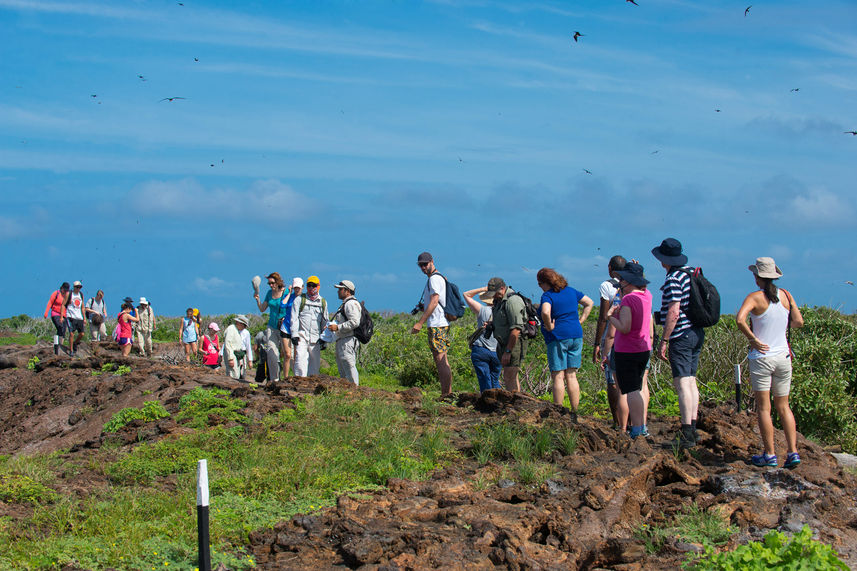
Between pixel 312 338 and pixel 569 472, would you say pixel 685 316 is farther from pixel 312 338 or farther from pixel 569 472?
pixel 312 338

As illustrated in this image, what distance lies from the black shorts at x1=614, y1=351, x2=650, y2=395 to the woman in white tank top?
1.05m

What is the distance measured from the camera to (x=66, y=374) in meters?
16.4

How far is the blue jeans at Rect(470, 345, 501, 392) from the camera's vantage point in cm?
1165

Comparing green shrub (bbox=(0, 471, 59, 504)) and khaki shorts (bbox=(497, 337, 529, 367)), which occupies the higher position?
khaki shorts (bbox=(497, 337, 529, 367))

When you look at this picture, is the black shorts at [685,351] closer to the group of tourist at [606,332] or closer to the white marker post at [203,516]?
the group of tourist at [606,332]

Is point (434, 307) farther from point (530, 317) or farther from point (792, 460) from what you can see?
point (792, 460)

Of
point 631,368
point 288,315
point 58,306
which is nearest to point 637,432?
point 631,368

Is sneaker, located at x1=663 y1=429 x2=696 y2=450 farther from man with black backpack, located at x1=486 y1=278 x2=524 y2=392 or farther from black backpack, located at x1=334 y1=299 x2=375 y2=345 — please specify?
black backpack, located at x1=334 y1=299 x2=375 y2=345

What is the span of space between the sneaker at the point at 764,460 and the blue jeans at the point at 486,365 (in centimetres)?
395

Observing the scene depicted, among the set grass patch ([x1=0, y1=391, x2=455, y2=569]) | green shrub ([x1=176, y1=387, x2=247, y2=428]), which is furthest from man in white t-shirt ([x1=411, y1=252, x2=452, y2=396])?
green shrub ([x1=176, y1=387, x2=247, y2=428])

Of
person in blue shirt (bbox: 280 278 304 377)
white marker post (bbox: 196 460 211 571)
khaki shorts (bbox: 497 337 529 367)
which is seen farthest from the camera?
person in blue shirt (bbox: 280 278 304 377)

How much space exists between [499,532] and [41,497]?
380 centimetres

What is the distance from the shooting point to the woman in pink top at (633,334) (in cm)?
859

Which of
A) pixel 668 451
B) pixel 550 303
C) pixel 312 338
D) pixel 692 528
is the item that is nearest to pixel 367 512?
pixel 692 528
